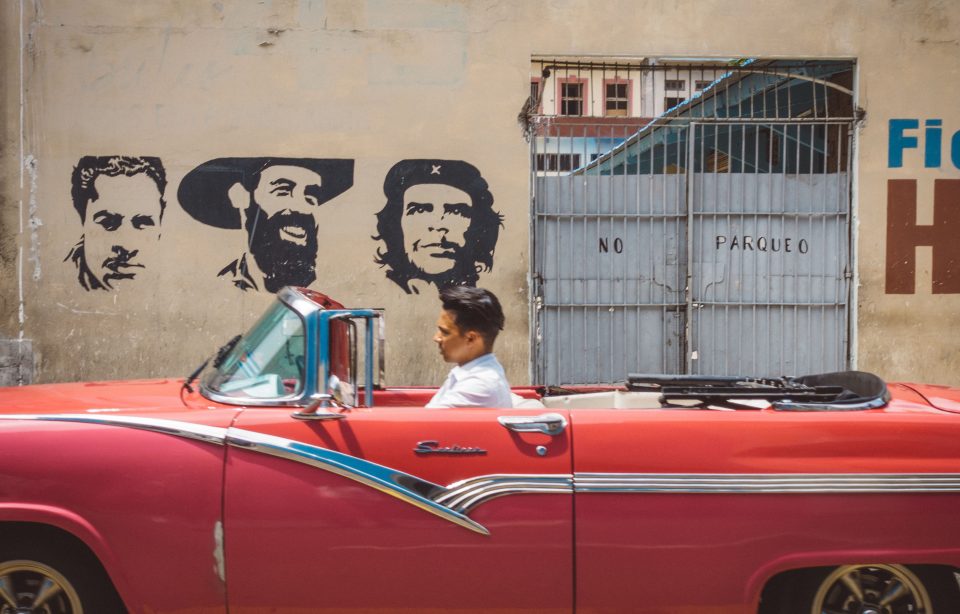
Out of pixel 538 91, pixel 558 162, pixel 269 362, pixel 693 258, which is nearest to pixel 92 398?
pixel 269 362

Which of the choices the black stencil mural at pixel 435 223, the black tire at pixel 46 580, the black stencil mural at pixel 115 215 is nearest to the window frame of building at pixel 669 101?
the black stencil mural at pixel 435 223

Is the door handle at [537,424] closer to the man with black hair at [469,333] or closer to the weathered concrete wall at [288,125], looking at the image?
the man with black hair at [469,333]

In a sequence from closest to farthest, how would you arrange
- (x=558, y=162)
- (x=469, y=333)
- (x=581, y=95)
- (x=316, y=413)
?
1. (x=316, y=413)
2. (x=469, y=333)
3. (x=558, y=162)
4. (x=581, y=95)

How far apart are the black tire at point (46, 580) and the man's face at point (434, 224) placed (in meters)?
5.30

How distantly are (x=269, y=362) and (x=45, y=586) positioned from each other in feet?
3.23

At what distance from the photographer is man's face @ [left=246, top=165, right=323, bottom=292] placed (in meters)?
7.74

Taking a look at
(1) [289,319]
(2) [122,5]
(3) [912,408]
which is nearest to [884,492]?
(3) [912,408]

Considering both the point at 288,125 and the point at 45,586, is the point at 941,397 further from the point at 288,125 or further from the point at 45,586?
the point at 288,125

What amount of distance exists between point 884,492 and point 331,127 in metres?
6.10

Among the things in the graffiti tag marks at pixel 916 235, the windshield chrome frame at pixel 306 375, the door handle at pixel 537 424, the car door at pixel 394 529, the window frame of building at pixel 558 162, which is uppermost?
the window frame of building at pixel 558 162

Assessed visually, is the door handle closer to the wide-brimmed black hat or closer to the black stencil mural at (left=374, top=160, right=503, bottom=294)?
the black stencil mural at (left=374, top=160, right=503, bottom=294)

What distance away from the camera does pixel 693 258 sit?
7.96 m

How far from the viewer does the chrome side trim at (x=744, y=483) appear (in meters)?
2.66

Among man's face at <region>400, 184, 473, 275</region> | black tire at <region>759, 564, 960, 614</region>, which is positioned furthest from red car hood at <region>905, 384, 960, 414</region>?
man's face at <region>400, 184, 473, 275</region>
